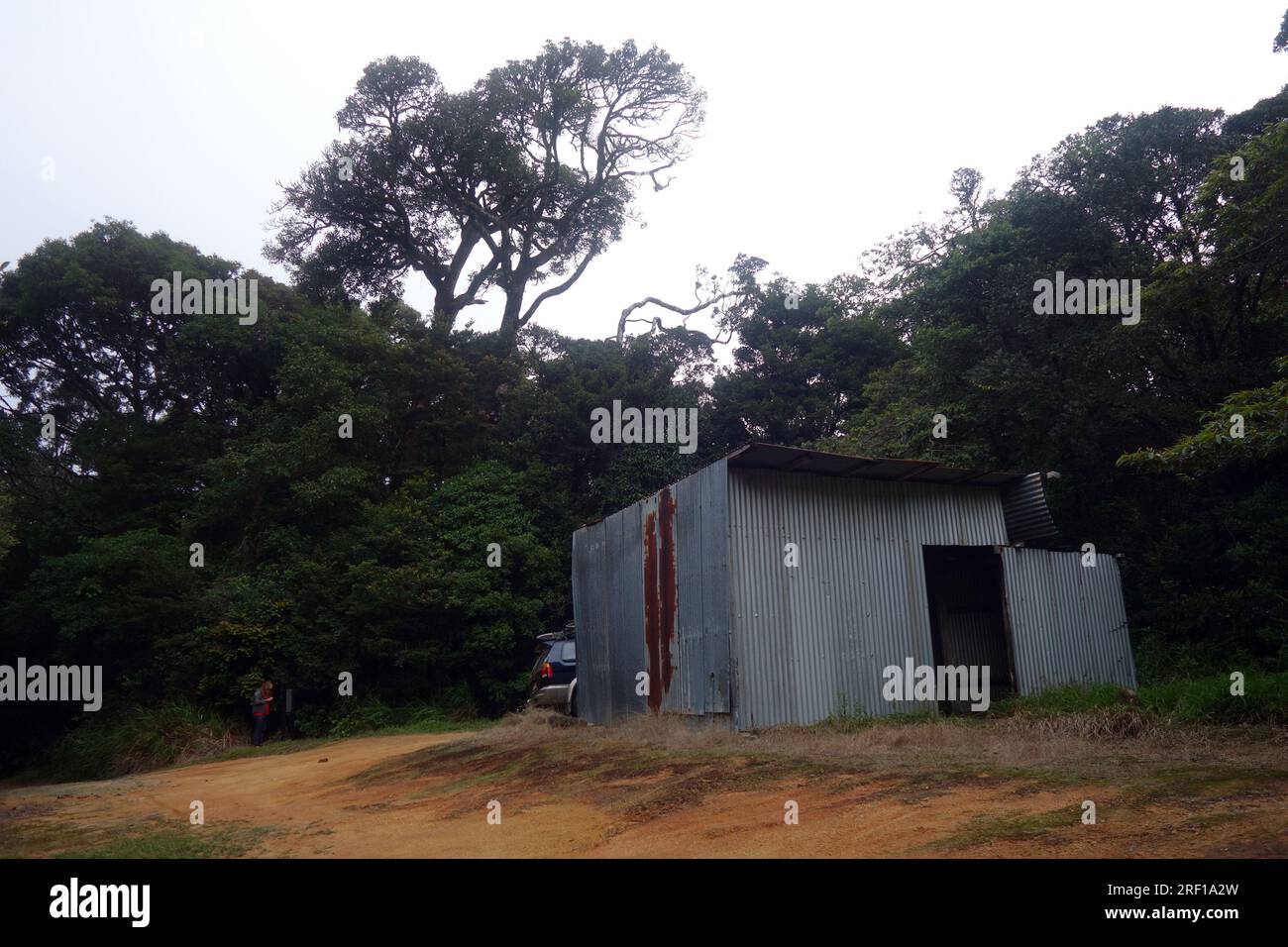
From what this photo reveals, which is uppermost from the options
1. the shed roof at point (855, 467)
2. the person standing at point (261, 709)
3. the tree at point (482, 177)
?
the tree at point (482, 177)

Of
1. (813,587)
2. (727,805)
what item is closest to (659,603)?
(813,587)

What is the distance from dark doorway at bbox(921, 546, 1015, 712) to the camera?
1442 cm

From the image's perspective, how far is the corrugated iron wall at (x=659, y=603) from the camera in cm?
1065

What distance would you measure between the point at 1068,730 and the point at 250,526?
19215 millimetres

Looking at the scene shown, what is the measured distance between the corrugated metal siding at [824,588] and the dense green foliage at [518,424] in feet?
10.5

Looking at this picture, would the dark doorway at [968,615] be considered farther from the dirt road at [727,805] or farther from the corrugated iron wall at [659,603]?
the dirt road at [727,805]

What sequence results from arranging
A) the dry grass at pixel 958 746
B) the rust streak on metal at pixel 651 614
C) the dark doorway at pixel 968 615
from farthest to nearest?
the dark doorway at pixel 968 615 < the rust streak on metal at pixel 651 614 < the dry grass at pixel 958 746

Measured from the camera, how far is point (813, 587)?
10984mm

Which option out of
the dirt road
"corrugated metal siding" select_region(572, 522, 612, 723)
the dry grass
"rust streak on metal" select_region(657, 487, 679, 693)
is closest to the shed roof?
"rust streak on metal" select_region(657, 487, 679, 693)

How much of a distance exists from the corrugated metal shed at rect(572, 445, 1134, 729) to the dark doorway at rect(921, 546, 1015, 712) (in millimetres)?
1618

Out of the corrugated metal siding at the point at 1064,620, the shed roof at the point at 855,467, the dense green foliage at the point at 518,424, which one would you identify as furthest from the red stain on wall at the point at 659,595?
the dense green foliage at the point at 518,424

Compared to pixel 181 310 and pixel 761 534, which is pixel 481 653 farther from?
pixel 181 310

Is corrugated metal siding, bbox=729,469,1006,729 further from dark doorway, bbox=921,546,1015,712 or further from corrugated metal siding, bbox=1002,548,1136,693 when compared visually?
dark doorway, bbox=921,546,1015,712

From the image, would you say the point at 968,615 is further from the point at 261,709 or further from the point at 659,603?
the point at 261,709
